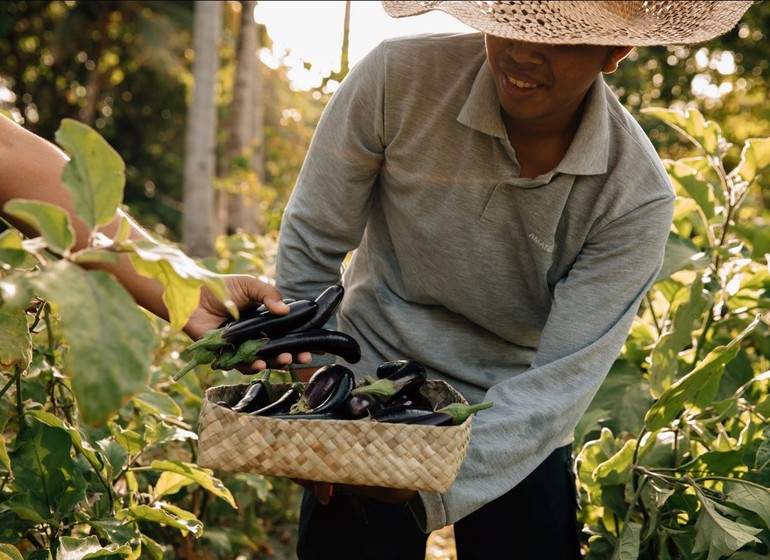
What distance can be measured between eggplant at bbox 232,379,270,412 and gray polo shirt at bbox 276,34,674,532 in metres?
0.40

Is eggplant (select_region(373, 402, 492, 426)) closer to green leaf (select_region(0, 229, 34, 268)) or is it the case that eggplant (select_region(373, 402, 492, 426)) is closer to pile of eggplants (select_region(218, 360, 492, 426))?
pile of eggplants (select_region(218, 360, 492, 426))

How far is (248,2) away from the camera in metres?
11.0

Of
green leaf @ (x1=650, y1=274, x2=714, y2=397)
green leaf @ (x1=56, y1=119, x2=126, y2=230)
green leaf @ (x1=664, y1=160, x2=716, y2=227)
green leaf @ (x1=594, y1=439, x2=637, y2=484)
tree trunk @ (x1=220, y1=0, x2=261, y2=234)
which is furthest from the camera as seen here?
tree trunk @ (x1=220, y1=0, x2=261, y2=234)

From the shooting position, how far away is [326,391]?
1.94 metres

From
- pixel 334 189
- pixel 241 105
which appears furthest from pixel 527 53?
pixel 241 105

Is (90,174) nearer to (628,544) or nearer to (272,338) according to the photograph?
(272,338)

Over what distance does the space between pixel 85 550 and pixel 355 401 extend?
0.59 m

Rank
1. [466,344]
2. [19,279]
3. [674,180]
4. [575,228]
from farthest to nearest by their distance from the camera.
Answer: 1. [674,180]
2. [466,344]
3. [575,228]
4. [19,279]

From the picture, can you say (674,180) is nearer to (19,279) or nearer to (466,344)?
(466,344)

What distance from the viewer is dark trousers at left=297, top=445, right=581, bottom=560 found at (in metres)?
2.49

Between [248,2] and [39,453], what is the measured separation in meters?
9.69

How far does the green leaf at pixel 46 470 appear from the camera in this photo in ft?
6.58

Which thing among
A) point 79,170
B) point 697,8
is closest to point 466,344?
point 697,8

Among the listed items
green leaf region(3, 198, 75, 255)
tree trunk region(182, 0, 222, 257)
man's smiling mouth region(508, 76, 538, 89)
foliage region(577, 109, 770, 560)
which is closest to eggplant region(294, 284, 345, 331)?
man's smiling mouth region(508, 76, 538, 89)
